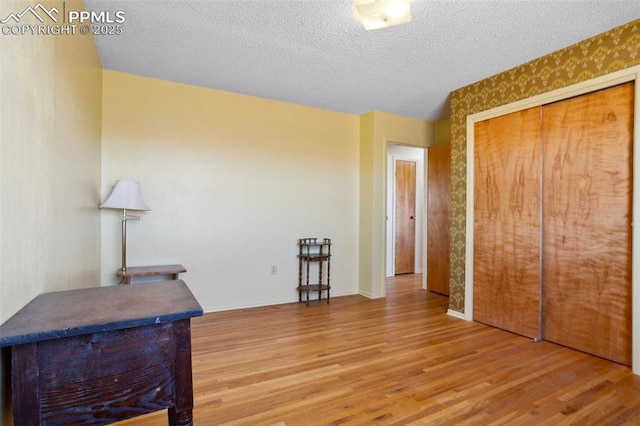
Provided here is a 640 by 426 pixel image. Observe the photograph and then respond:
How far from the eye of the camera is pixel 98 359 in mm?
985

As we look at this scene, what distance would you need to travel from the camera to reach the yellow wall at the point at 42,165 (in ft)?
3.30

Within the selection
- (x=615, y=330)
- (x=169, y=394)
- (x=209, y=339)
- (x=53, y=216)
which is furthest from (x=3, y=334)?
(x=615, y=330)

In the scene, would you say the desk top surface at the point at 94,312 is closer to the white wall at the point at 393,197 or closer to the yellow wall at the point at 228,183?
the yellow wall at the point at 228,183

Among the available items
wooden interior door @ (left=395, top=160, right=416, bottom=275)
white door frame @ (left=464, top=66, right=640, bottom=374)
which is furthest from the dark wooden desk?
wooden interior door @ (left=395, top=160, right=416, bottom=275)

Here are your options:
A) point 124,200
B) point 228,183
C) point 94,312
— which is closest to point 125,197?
point 124,200

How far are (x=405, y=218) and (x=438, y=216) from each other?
1.62 metres

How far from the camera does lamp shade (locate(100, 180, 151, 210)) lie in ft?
9.35

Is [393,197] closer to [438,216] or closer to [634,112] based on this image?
[438,216]

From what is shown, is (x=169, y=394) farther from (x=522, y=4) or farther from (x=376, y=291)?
(x=376, y=291)

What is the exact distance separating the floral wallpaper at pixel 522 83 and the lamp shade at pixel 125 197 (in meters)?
3.17

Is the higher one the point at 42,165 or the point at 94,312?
the point at 42,165

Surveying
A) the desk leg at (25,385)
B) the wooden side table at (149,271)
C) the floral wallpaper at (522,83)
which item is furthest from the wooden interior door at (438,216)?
the desk leg at (25,385)

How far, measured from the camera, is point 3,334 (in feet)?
2.82

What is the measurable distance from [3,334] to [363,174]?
4036 mm
